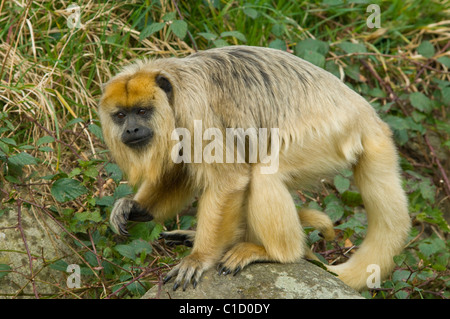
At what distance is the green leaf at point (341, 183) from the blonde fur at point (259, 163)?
3.01ft

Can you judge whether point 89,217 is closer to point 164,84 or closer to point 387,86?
point 164,84

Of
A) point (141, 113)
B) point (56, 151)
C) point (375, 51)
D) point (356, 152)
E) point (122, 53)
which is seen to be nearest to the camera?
point (141, 113)

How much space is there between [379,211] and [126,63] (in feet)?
9.51

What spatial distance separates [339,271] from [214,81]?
167cm

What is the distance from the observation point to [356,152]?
4.05 metres

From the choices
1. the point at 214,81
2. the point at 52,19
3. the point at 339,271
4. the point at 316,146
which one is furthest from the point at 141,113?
the point at 52,19

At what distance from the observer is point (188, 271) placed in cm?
370

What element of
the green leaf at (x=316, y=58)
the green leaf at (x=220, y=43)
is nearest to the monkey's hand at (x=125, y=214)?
the green leaf at (x=220, y=43)

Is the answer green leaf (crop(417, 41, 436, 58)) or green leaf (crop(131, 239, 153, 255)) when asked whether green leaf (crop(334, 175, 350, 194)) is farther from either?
green leaf (crop(417, 41, 436, 58))

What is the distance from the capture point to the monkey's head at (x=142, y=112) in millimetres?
3701

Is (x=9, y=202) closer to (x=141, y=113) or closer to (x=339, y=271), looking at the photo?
(x=141, y=113)

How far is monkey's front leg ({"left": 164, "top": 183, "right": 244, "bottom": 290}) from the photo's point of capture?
375 cm

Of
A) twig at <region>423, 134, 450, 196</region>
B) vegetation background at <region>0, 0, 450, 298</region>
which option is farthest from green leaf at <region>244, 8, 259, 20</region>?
twig at <region>423, 134, 450, 196</region>

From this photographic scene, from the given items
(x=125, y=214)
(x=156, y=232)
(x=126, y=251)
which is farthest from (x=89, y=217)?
(x=156, y=232)
